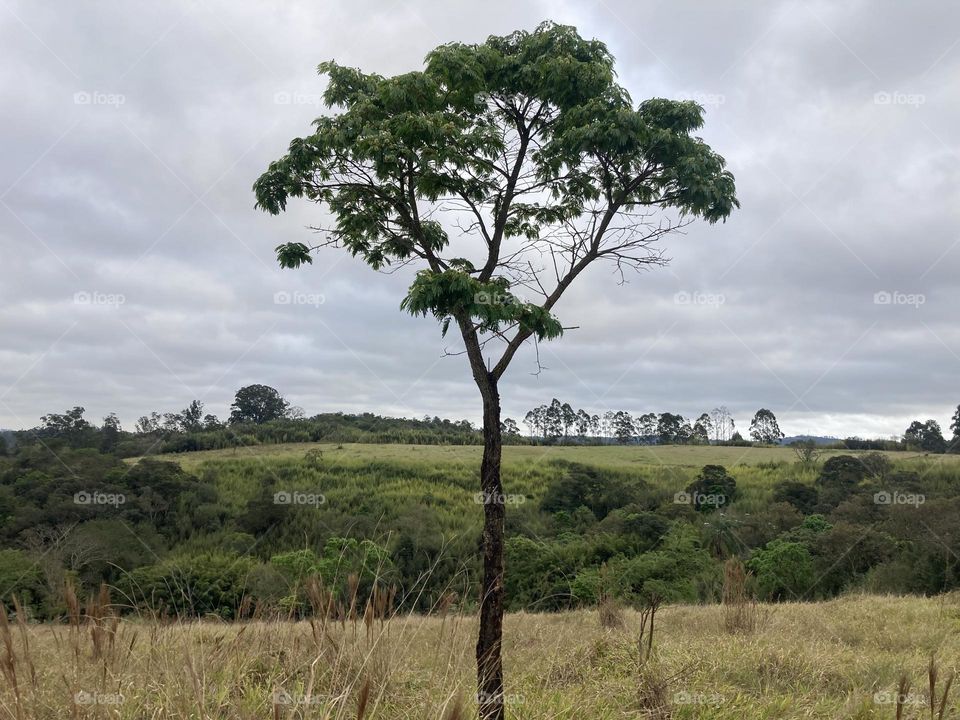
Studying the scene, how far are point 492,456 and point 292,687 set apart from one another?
2.39 m

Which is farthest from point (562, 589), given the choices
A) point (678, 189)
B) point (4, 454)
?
point (4, 454)

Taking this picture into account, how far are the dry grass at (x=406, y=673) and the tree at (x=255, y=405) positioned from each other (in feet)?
182

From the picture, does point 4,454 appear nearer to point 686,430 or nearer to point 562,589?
point 562,589

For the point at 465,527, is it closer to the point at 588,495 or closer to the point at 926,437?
the point at 588,495

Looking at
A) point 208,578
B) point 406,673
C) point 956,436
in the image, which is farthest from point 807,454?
point 406,673

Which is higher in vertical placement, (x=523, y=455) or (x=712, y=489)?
(x=523, y=455)

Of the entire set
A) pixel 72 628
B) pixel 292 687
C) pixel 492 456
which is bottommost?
pixel 292 687

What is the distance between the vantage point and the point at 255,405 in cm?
6134

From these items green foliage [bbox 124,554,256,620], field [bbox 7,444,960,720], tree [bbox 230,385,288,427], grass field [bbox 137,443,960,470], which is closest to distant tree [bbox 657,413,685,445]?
grass field [bbox 137,443,960,470]

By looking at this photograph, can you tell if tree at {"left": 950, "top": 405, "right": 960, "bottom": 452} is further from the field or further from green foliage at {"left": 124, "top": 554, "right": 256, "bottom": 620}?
green foliage at {"left": 124, "top": 554, "right": 256, "bottom": 620}

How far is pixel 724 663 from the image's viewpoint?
281 inches

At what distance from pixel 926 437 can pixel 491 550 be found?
62895mm

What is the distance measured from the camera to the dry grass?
3.40m

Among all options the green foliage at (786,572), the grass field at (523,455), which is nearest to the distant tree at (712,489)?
the grass field at (523,455)
